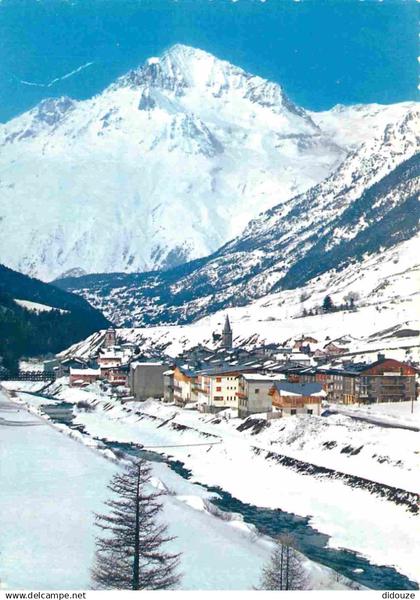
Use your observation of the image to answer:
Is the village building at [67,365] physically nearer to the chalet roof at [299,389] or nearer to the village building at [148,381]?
the village building at [148,381]

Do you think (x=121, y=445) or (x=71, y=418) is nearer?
(x=121, y=445)

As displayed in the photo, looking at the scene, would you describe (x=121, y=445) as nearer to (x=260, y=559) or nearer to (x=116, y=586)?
(x=260, y=559)

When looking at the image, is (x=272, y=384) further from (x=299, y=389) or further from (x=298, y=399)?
(x=298, y=399)

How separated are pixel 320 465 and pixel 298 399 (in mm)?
21326

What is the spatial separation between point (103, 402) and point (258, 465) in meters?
59.0

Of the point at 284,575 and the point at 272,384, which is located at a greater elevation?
the point at 272,384

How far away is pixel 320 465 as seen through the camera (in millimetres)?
58656

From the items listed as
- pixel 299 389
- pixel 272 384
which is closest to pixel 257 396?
pixel 272 384

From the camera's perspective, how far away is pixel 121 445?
250 ft

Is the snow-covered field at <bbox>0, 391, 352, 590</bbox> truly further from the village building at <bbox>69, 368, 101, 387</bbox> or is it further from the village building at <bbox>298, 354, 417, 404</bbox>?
the village building at <bbox>69, 368, 101, 387</bbox>

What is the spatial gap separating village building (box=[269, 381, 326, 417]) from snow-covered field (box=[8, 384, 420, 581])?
11.0ft

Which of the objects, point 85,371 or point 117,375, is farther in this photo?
point 85,371

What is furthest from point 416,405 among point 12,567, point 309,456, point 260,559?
point 12,567
